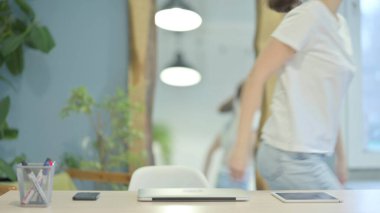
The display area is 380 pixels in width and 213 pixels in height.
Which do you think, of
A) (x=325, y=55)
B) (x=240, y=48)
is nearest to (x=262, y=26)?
(x=240, y=48)

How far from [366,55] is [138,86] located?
147 cm

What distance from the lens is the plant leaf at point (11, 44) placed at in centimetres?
278

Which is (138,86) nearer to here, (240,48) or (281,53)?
(240,48)

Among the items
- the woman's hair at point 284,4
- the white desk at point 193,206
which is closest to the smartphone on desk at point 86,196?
the white desk at point 193,206

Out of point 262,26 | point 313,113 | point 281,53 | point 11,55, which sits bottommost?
point 313,113

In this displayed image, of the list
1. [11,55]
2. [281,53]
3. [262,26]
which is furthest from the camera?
[262,26]

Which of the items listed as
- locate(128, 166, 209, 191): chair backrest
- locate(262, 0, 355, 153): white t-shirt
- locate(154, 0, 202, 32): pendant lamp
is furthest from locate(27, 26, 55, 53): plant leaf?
locate(262, 0, 355, 153): white t-shirt

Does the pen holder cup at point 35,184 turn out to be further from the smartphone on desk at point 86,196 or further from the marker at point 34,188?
the smartphone on desk at point 86,196

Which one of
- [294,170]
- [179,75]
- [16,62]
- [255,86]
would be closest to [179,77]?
[179,75]

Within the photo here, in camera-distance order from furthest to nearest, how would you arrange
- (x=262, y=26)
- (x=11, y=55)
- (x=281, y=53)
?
(x=262, y=26)
(x=11, y=55)
(x=281, y=53)

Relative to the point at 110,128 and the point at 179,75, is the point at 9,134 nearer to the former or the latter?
the point at 110,128

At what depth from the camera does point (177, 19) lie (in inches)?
126

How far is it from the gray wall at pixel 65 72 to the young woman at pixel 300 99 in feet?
5.34

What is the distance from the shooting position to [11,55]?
2934 millimetres
